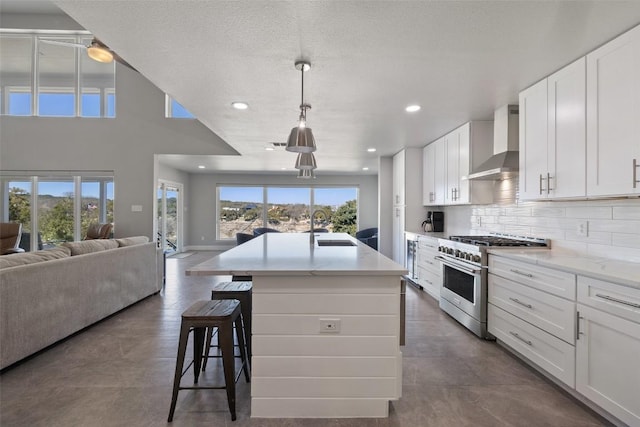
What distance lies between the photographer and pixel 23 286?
7.63ft

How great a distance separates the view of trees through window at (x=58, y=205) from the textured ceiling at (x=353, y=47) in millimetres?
4488

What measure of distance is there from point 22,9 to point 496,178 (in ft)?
30.2

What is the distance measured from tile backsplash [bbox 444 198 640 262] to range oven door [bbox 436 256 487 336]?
75 centimetres

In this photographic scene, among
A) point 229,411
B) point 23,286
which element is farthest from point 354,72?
point 23,286

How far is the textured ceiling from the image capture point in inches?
64.2

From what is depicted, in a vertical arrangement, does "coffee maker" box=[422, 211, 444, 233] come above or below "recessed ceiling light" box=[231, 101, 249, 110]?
below

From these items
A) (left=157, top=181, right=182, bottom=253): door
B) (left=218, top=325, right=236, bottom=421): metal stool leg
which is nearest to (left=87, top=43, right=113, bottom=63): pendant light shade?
(left=218, top=325, right=236, bottom=421): metal stool leg

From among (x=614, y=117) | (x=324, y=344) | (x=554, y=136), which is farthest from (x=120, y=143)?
(x=614, y=117)

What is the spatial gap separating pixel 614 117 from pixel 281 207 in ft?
26.6

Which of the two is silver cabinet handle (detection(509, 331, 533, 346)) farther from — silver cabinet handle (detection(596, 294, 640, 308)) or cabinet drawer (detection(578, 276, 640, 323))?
silver cabinet handle (detection(596, 294, 640, 308))

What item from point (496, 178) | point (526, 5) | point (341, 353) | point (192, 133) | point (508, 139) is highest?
point (192, 133)

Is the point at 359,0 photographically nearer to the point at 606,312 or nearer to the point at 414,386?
the point at 606,312

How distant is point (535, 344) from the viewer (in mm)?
2195

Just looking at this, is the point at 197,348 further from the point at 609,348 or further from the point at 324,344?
the point at 609,348
